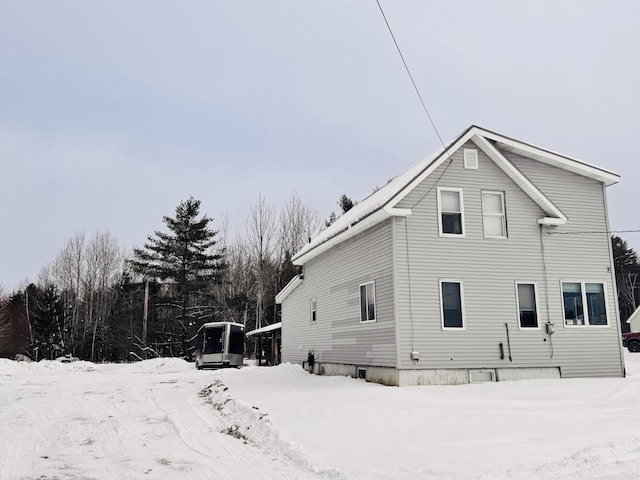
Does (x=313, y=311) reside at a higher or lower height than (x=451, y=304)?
higher

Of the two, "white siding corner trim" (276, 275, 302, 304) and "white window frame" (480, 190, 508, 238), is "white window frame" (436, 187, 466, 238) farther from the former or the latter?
"white siding corner trim" (276, 275, 302, 304)

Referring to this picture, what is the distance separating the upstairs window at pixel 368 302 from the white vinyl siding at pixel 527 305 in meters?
4.11

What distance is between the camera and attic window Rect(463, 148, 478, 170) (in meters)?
15.4

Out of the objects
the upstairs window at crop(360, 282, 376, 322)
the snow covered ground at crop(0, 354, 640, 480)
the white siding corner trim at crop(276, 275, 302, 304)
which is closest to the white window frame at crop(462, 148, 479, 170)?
the upstairs window at crop(360, 282, 376, 322)

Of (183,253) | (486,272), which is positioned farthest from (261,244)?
(486,272)

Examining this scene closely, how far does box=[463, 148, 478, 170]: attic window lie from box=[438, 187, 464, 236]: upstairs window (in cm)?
84

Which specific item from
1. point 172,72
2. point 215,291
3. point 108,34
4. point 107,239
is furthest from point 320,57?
point 107,239

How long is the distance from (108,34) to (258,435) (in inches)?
413

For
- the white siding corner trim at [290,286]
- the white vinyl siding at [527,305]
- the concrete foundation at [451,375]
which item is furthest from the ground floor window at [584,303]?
the white siding corner trim at [290,286]

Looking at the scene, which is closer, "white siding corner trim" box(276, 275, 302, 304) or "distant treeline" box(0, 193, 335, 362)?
"white siding corner trim" box(276, 275, 302, 304)

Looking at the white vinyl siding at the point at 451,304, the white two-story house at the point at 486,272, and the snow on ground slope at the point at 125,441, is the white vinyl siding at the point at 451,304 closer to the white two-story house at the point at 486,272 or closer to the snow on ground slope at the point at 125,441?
the white two-story house at the point at 486,272

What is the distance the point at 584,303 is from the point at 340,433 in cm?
1064

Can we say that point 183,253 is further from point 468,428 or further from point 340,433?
point 468,428

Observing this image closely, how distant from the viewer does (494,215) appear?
605 inches
